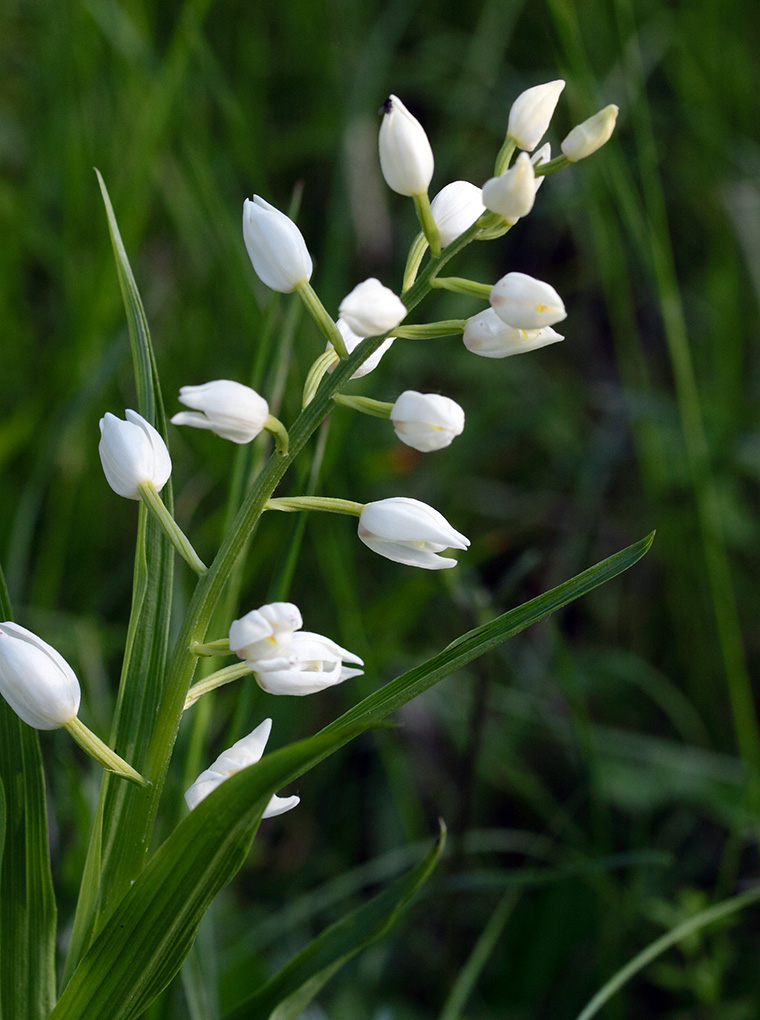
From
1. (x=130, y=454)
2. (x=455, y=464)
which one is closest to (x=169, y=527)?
(x=130, y=454)

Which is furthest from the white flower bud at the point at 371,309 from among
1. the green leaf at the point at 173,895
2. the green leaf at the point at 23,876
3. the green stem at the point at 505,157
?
the green leaf at the point at 23,876

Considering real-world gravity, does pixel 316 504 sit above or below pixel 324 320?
below

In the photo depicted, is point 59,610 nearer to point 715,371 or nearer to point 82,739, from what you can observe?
point 82,739

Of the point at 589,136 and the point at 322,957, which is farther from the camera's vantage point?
the point at 322,957

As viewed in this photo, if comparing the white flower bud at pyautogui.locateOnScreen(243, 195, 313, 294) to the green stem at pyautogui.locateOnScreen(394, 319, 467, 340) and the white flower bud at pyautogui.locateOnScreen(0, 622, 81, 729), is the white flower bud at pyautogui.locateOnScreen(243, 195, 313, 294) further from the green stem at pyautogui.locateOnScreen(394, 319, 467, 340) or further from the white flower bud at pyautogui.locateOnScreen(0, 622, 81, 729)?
the white flower bud at pyautogui.locateOnScreen(0, 622, 81, 729)

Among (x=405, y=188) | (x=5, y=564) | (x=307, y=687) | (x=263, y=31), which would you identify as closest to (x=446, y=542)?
(x=307, y=687)

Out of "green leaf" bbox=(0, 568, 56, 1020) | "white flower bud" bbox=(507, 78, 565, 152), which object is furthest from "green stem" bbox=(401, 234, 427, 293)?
"green leaf" bbox=(0, 568, 56, 1020)

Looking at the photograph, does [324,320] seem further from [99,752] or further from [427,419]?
[99,752]
